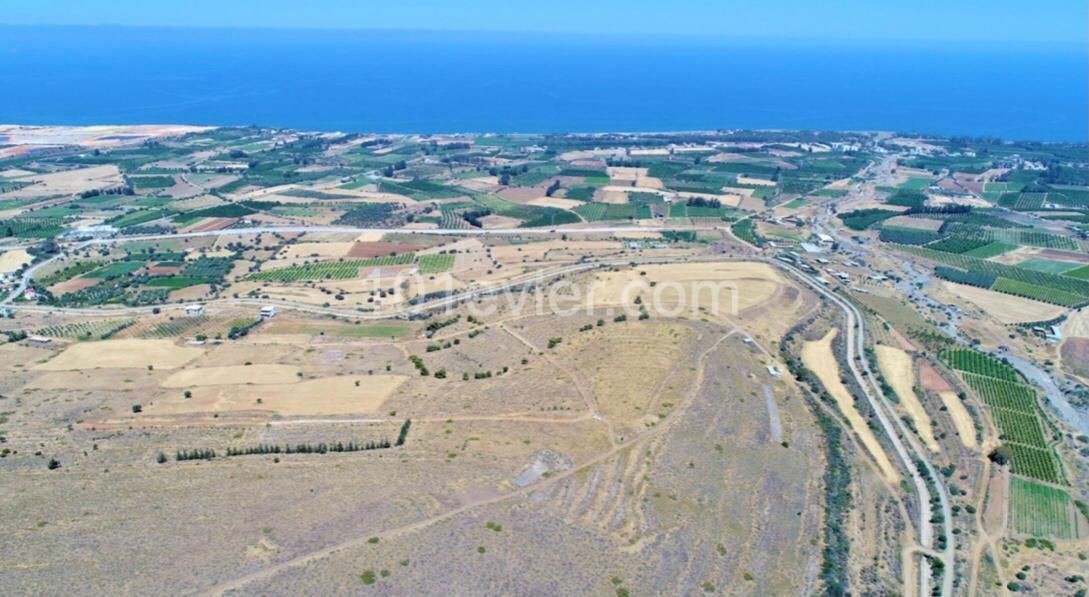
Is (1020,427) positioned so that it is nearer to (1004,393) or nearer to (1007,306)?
(1004,393)

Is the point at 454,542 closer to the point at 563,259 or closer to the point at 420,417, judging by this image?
the point at 420,417

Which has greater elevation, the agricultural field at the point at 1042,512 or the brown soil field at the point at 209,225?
the brown soil field at the point at 209,225

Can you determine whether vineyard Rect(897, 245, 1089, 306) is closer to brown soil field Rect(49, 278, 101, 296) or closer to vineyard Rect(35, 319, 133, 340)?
vineyard Rect(35, 319, 133, 340)

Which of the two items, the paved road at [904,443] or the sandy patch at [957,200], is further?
the sandy patch at [957,200]

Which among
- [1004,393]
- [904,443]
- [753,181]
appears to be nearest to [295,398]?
[904,443]

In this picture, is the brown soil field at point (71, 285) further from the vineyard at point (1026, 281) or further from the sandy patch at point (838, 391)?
the vineyard at point (1026, 281)

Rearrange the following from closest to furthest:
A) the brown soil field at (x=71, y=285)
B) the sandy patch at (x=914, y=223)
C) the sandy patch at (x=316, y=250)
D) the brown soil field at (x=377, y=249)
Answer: the brown soil field at (x=71, y=285), the sandy patch at (x=316, y=250), the brown soil field at (x=377, y=249), the sandy patch at (x=914, y=223)

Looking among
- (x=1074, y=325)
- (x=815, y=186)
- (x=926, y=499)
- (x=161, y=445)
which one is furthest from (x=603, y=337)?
(x=815, y=186)

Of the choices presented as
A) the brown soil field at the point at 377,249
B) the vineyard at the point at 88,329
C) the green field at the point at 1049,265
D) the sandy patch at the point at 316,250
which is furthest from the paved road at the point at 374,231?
the green field at the point at 1049,265
